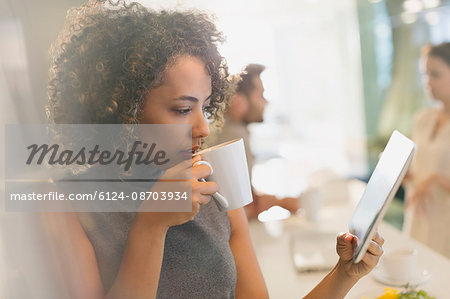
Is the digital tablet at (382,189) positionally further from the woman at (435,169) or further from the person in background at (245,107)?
the woman at (435,169)

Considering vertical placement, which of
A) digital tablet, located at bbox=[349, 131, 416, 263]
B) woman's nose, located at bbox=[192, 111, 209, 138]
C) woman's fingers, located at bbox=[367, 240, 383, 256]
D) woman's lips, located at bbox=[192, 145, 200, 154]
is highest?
woman's nose, located at bbox=[192, 111, 209, 138]

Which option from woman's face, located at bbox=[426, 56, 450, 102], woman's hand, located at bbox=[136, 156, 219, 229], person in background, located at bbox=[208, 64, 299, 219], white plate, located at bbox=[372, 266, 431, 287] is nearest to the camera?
woman's hand, located at bbox=[136, 156, 219, 229]

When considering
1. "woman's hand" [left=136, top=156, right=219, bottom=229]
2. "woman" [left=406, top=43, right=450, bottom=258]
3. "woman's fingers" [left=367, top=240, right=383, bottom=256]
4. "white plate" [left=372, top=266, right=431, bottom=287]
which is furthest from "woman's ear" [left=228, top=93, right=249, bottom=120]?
"woman" [left=406, top=43, right=450, bottom=258]

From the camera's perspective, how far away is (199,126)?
0.43 meters

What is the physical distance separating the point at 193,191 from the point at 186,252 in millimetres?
132

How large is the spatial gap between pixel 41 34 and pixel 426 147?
1560 millimetres

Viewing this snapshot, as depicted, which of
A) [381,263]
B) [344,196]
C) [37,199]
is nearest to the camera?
[37,199]

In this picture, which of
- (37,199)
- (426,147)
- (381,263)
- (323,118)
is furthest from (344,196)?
(323,118)

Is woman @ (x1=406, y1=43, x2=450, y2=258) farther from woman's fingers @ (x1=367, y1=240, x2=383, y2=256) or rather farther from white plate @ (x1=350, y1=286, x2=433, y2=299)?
woman's fingers @ (x1=367, y1=240, x2=383, y2=256)

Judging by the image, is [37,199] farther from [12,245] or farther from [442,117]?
[442,117]

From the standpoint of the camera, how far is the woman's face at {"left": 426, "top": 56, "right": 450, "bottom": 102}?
4.62 ft

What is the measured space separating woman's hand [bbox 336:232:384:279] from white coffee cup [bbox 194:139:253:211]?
0.46 feet

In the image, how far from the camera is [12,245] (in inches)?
18.2

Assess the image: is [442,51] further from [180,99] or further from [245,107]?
[180,99]
